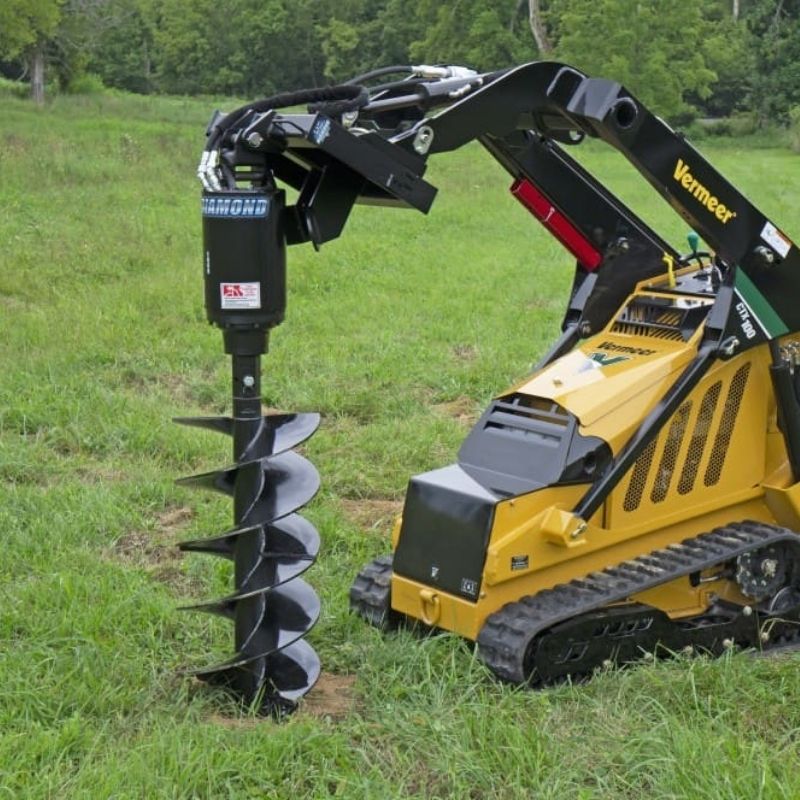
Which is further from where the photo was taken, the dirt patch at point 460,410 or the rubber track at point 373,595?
the dirt patch at point 460,410

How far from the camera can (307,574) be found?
5.34m

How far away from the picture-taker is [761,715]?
4.04 metres

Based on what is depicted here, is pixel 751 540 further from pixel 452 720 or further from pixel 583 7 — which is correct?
pixel 583 7

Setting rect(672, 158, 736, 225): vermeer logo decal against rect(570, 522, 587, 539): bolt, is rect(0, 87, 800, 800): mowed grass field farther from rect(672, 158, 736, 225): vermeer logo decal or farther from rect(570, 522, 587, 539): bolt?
rect(672, 158, 736, 225): vermeer logo decal

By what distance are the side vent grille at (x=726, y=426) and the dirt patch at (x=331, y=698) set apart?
1598 millimetres

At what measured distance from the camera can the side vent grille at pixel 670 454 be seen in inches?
186

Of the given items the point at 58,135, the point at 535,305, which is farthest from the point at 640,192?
the point at 535,305

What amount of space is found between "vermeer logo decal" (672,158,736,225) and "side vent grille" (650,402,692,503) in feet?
2.30

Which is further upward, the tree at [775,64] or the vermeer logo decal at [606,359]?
the vermeer logo decal at [606,359]

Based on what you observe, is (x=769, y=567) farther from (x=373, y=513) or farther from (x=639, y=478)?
(x=373, y=513)

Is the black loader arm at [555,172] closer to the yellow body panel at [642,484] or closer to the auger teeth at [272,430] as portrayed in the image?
the yellow body panel at [642,484]

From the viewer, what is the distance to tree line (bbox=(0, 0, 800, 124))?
43.2 metres

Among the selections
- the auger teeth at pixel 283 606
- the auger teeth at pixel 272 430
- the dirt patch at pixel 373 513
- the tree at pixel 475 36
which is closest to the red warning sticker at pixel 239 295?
the auger teeth at pixel 272 430

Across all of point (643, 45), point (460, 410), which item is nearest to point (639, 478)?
point (460, 410)
